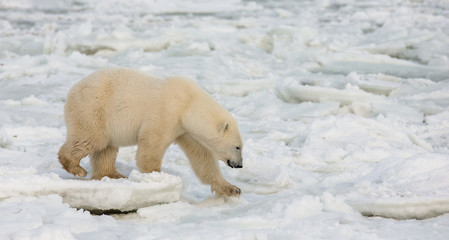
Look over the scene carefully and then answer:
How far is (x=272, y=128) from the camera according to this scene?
559 cm

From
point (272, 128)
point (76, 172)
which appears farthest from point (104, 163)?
point (272, 128)

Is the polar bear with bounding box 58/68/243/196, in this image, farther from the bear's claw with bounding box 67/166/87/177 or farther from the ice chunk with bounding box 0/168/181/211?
the ice chunk with bounding box 0/168/181/211

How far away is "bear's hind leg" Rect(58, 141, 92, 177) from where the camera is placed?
3354mm

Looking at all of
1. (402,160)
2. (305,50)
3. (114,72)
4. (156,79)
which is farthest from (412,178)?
(305,50)

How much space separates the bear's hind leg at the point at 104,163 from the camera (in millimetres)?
3555

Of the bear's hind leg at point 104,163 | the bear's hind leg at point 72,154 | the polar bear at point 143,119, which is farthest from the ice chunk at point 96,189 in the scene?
the bear's hind leg at point 104,163

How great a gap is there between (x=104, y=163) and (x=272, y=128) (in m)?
2.39

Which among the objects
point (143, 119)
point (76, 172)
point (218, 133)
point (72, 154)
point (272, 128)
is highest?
point (143, 119)

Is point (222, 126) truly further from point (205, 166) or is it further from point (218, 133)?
point (205, 166)

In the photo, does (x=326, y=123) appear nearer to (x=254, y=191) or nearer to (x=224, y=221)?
(x=254, y=191)

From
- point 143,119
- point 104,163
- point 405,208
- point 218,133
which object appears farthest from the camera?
point 104,163

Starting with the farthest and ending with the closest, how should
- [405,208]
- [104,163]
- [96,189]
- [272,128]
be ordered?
[272,128]
[104,163]
[405,208]
[96,189]

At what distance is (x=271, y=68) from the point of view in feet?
30.5

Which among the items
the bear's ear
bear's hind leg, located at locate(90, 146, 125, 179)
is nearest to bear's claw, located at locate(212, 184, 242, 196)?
the bear's ear
